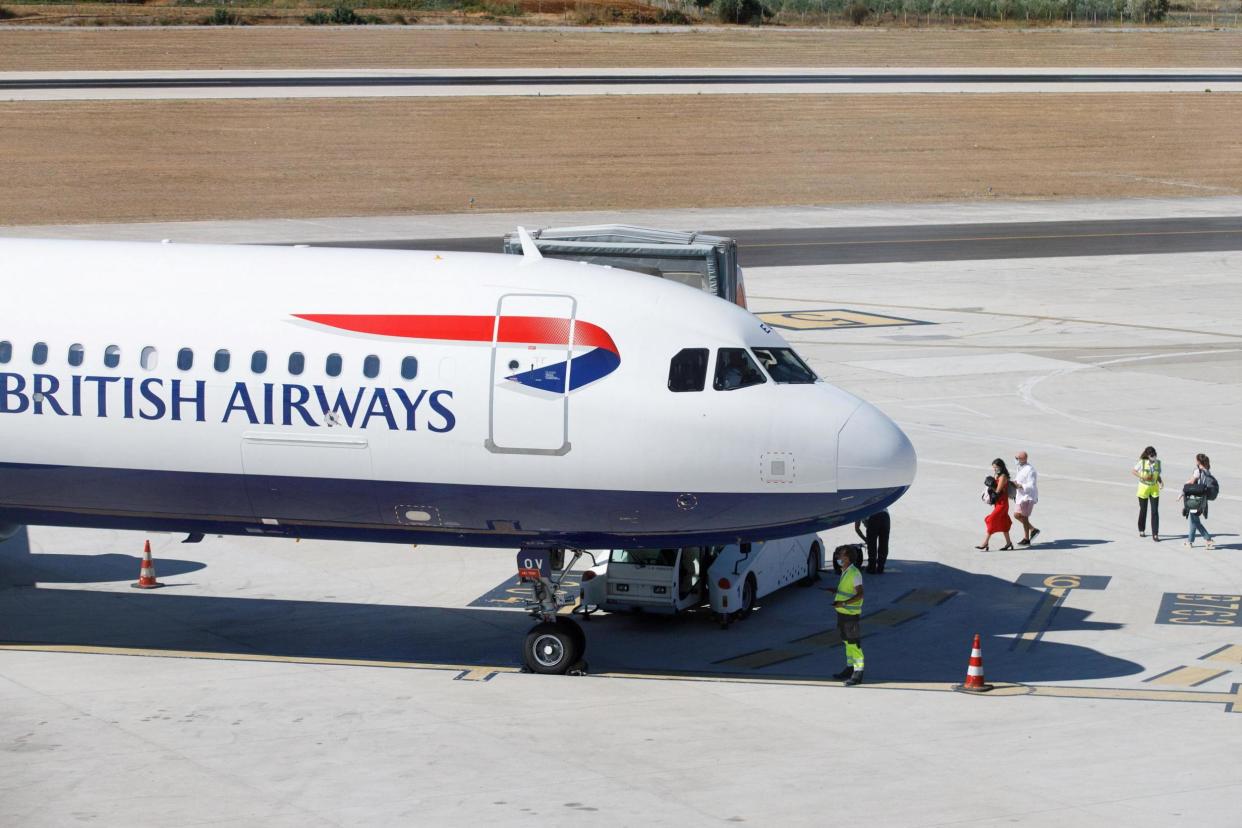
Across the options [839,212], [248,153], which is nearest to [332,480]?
[839,212]

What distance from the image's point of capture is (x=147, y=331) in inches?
922

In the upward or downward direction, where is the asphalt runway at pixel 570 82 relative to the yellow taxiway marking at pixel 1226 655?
upward

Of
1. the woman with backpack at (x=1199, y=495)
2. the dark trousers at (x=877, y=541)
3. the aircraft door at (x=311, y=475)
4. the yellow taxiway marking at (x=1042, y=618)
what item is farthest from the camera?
the woman with backpack at (x=1199, y=495)

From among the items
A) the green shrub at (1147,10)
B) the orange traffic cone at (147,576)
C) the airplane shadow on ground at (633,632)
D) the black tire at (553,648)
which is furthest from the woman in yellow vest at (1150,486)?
the green shrub at (1147,10)

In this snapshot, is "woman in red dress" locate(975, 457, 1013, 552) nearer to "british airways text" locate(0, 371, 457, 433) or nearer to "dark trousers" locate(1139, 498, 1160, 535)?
"dark trousers" locate(1139, 498, 1160, 535)

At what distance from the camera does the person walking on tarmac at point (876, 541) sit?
2909 cm

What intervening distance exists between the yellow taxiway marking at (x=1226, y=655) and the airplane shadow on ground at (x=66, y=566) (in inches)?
635

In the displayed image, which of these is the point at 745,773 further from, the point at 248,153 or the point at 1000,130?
the point at 1000,130

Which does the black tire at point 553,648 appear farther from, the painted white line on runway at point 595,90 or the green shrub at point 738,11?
the green shrub at point 738,11

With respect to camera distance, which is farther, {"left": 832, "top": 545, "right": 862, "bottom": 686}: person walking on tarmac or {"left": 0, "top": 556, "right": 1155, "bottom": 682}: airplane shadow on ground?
{"left": 0, "top": 556, "right": 1155, "bottom": 682}: airplane shadow on ground

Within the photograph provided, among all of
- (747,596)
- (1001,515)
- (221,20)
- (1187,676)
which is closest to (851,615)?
(747,596)

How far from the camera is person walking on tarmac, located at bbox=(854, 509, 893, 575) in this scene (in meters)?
29.1

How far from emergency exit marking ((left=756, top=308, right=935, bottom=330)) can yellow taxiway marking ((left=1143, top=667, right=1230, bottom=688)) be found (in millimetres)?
31140

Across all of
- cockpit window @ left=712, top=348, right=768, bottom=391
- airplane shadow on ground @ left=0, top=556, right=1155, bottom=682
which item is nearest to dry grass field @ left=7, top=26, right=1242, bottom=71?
airplane shadow on ground @ left=0, top=556, right=1155, bottom=682
